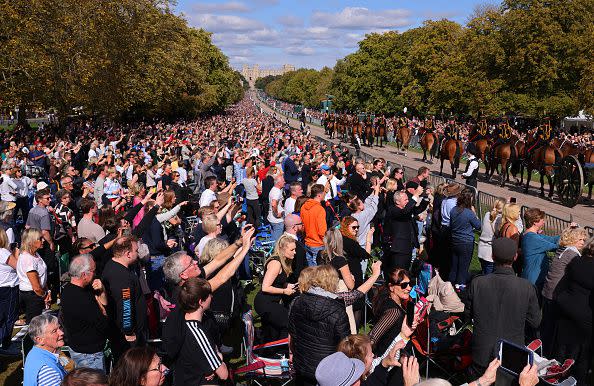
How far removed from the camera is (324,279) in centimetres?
470

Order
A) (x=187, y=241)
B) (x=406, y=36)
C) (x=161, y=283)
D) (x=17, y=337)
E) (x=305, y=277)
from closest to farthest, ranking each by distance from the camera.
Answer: (x=305, y=277) → (x=17, y=337) → (x=161, y=283) → (x=187, y=241) → (x=406, y=36)

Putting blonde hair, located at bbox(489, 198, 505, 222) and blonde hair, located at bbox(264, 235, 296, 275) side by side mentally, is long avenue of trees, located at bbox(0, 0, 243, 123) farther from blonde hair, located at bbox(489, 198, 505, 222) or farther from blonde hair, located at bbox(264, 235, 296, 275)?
blonde hair, located at bbox(264, 235, 296, 275)

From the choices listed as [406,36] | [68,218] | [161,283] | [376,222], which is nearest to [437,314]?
[161,283]

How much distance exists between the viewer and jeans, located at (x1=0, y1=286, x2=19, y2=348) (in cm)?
645

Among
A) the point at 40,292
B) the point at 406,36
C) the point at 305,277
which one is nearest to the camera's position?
the point at 305,277

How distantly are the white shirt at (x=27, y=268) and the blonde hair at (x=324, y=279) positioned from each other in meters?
3.68

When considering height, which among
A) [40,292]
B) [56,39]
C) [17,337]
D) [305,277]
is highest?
[56,39]

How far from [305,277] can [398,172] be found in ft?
23.2

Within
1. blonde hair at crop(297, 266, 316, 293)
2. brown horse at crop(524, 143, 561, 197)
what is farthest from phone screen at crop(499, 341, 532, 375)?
brown horse at crop(524, 143, 561, 197)

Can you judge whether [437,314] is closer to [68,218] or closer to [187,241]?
[187,241]

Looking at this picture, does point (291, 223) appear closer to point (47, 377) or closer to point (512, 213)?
point (512, 213)

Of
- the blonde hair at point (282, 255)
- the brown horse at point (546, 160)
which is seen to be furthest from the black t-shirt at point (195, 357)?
the brown horse at point (546, 160)

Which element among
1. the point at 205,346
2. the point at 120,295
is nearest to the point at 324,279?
the point at 205,346

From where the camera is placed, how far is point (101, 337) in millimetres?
5047
